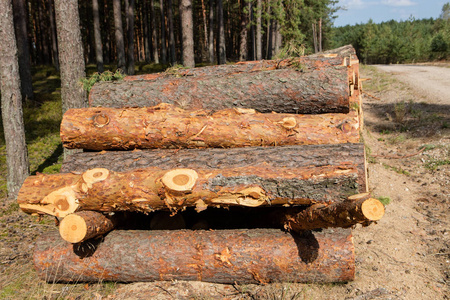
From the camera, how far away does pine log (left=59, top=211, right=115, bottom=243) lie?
11.7 feet

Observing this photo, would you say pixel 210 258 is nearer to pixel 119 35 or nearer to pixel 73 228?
pixel 73 228

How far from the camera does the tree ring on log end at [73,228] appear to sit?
356 cm

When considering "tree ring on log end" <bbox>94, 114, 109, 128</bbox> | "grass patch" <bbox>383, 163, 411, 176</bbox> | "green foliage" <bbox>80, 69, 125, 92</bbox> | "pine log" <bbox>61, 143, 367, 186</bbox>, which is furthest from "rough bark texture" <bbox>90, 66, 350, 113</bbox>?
"grass patch" <bbox>383, 163, 411, 176</bbox>

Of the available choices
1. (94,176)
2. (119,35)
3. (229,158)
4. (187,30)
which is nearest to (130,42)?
(119,35)

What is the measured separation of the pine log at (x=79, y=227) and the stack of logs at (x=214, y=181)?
1 centimetres

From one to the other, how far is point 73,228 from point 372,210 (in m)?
3.18

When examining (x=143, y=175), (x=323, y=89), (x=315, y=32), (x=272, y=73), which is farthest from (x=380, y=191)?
(x=315, y=32)

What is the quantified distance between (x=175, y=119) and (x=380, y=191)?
503 cm

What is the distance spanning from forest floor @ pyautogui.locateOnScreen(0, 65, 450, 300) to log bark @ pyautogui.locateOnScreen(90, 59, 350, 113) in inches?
95.3

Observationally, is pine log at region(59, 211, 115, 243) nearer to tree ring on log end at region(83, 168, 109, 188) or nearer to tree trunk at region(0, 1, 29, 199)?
tree ring on log end at region(83, 168, 109, 188)

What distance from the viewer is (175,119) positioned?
4.69m

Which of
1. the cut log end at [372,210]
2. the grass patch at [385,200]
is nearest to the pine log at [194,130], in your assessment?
the cut log end at [372,210]

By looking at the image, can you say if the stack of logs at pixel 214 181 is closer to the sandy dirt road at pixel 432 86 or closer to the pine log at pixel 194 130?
the pine log at pixel 194 130

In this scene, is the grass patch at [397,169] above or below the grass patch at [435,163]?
below
